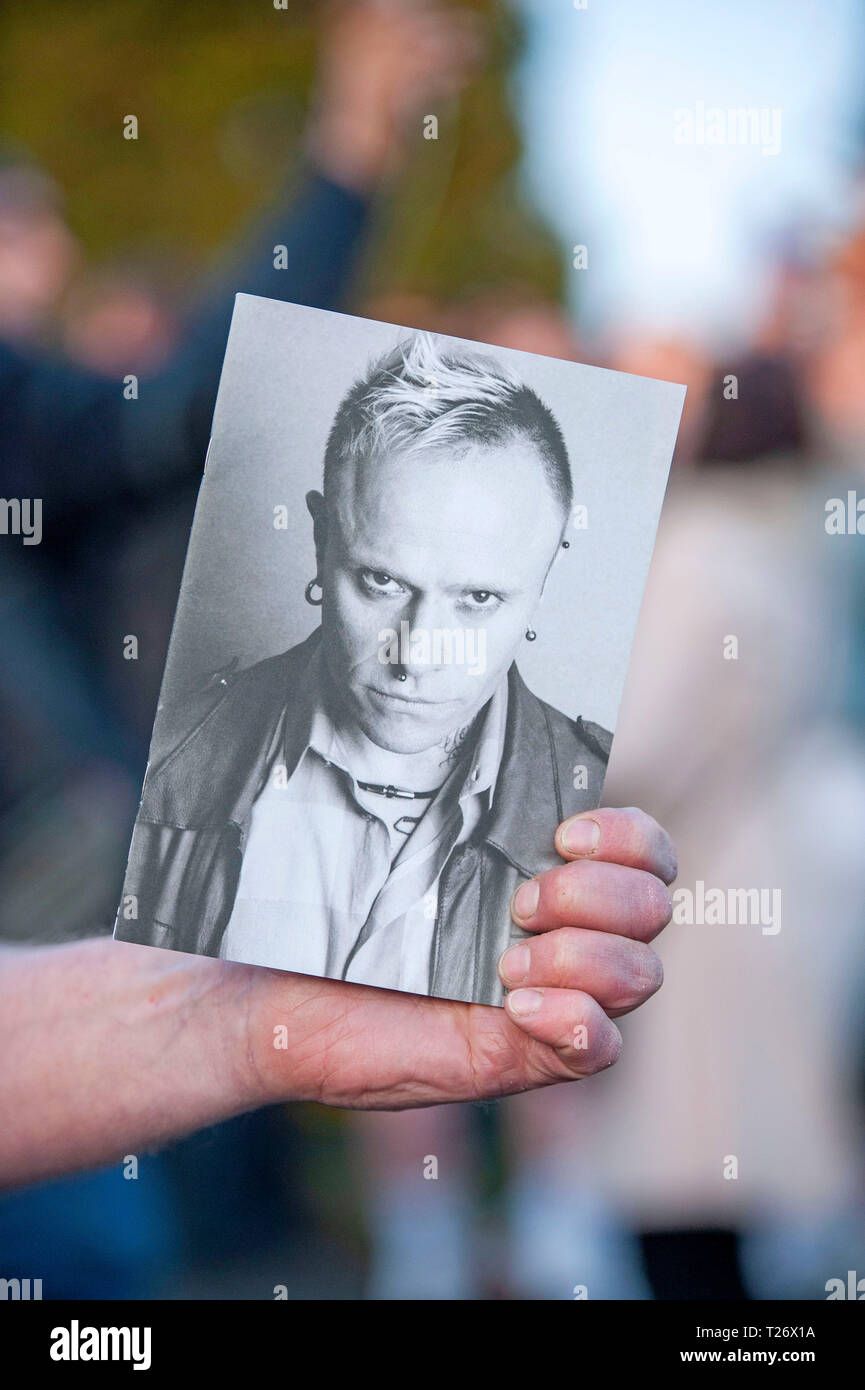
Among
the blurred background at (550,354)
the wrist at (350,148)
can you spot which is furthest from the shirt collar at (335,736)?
the wrist at (350,148)

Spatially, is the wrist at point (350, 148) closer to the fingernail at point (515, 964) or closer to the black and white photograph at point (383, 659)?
the black and white photograph at point (383, 659)

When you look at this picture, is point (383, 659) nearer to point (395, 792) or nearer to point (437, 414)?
point (395, 792)

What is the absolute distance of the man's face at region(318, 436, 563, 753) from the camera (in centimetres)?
95

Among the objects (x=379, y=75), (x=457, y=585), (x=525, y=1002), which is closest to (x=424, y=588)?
(x=457, y=585)

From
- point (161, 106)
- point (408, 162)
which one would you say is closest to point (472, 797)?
point (408, 162)

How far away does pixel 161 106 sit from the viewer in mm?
1039

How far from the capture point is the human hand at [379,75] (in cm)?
101

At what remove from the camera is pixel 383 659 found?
3.11 ft

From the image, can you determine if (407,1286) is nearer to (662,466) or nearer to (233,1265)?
(233,1265)

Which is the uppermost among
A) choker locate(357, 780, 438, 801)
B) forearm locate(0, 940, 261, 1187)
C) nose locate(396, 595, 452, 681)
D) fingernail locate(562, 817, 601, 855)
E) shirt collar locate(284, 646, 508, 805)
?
nose locate(396, 595, 452, 681)

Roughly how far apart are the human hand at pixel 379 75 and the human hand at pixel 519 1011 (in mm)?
641

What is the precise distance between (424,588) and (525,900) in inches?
11.2

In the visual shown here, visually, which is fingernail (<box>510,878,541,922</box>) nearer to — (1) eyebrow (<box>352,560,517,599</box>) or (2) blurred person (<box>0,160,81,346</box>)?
(1) eyebrow (<box>352,560,517,599</box>)

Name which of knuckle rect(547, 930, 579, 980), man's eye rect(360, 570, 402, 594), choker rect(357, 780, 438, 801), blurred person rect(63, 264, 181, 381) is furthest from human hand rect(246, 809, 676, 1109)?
blurred person rect(63, 264, 181, 381)
